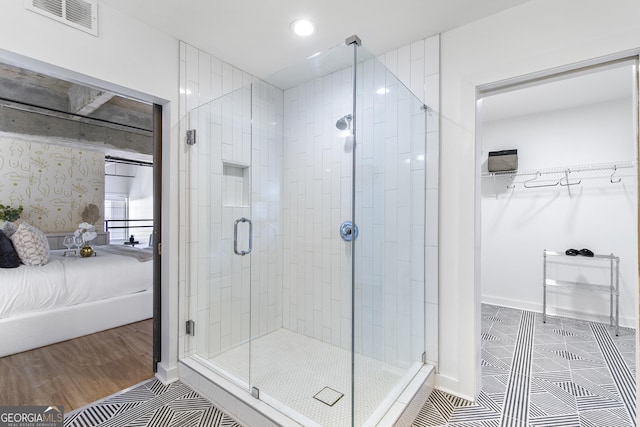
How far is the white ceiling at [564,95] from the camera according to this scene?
2678mm

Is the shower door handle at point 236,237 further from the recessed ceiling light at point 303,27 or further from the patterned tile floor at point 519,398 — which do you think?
the recessed ceiling light at point 303,27

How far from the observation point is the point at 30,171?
13.4 feet

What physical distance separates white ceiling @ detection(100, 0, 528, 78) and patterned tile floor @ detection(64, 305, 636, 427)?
2376 millimetres

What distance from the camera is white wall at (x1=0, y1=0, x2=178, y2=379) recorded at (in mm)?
1452

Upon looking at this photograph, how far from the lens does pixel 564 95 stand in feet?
9.95

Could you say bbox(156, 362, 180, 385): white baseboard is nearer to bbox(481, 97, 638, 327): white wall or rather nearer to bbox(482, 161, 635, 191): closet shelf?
bbox(481, 97, 638, 327): white wall

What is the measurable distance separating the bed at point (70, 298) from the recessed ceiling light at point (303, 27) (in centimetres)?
291

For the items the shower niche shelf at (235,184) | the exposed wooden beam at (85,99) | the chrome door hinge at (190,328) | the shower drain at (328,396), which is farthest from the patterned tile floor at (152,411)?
the exposed wooden beam at (85,99)

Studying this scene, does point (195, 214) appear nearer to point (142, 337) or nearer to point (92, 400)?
point (92, 400)

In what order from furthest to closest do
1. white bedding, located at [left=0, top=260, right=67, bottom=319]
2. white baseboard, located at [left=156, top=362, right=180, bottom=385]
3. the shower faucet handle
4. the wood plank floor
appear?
1. white bedding, located at [left=0, top=260, right=67, bottom=319]
2. the shower faucet handle
3. white baseboard, located at [left=156, top=362, right=180, bottom=385]
4. the wood plank floor
